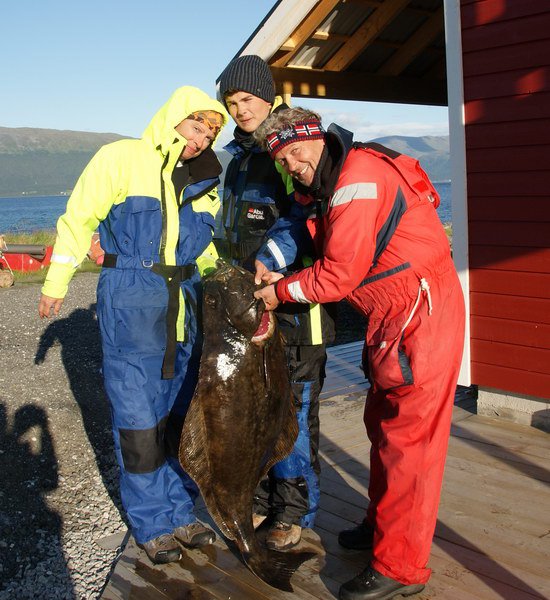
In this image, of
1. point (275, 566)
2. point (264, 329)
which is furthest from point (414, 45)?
point (275, 566)

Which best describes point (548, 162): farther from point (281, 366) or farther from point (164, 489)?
point (164, 489)

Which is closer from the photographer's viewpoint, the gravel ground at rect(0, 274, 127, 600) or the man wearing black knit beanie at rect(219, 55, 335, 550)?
the man wearing black knit beanie at rect(219, 55, 335, 550)

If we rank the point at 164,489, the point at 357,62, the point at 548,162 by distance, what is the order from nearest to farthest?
the point at 164,489, the point at 548,162, the point at 357,62

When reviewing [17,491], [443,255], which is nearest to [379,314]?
[443,255]

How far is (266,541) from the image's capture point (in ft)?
11.6

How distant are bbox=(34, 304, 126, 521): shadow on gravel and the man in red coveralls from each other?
86.4 inches

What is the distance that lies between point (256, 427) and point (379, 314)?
0.76 m

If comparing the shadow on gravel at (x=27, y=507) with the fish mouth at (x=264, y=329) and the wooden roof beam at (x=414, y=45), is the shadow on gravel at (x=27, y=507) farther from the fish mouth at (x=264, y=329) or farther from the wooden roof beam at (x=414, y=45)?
the wooden roof beam at (x=414, y=45)

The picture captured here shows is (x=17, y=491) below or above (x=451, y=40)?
below

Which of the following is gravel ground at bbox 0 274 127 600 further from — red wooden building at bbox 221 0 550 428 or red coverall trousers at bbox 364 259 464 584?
red wooden building at bbox 221 0 550 428

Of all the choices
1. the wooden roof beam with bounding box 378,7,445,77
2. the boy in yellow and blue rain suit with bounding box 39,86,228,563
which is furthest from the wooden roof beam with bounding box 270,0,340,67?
the boy in yellow and blue rain suit with bounding box 39,86,228,563

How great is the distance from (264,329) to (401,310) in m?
0.63

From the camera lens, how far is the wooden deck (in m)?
3.21

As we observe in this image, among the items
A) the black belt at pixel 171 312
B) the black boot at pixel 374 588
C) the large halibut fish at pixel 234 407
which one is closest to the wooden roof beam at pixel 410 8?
the black belt at pixel 171 312
